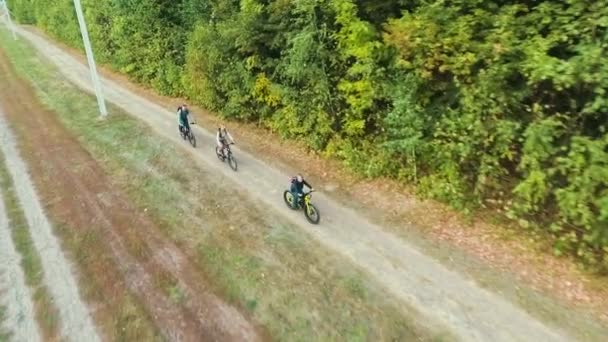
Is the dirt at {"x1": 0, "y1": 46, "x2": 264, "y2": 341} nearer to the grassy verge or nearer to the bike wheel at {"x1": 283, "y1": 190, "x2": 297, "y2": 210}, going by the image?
the grassy verge

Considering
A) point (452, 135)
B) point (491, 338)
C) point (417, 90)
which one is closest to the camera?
point (491, 338)

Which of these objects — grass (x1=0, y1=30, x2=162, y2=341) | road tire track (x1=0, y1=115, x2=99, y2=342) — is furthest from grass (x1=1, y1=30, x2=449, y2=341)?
road tire track (x1=0, y1=115, x2=99, y2=342)

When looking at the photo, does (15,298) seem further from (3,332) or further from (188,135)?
(188,135)

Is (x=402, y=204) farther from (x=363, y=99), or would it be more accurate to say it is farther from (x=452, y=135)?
(x=363, y=99)

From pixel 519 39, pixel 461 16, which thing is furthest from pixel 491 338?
pixel 461 16

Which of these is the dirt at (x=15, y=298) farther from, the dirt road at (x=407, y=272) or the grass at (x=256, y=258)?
the dirt road at (x=407, y=272)

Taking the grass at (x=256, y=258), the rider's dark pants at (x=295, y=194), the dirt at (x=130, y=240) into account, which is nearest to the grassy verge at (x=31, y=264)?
the dirt at (x=130, y=240)
